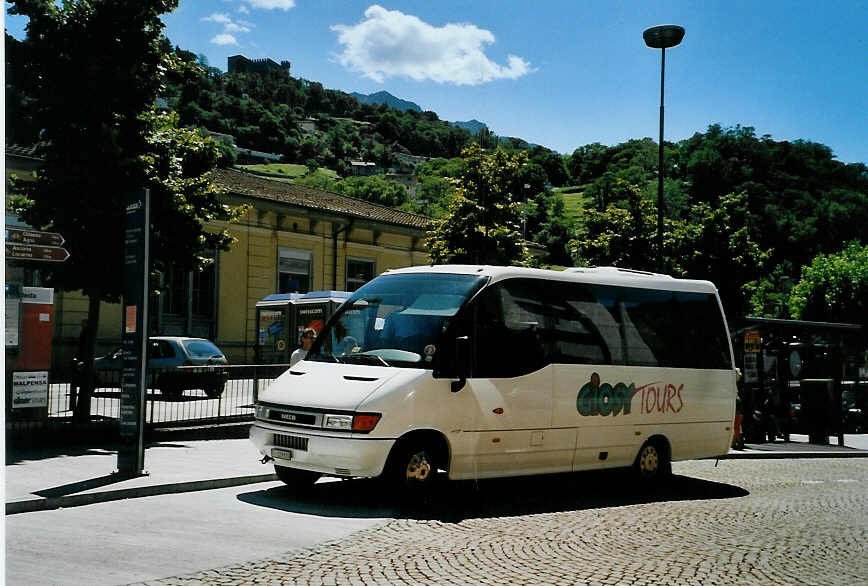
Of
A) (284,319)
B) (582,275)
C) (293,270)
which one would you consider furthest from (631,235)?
(582,275)

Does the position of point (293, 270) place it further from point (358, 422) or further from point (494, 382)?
point (358, 422)

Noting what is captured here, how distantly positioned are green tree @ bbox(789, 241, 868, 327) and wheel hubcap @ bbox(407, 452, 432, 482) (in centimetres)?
5714

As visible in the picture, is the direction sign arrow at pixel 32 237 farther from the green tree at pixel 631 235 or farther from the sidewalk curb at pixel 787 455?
the green tree at pixel 631 235

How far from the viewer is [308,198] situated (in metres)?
41.9

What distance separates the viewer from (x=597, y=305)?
1155 cm

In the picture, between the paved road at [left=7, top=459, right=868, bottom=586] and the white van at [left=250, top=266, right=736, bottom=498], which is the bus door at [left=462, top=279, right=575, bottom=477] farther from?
the paved road at [left=7, top=459, right=868, bottom=586]

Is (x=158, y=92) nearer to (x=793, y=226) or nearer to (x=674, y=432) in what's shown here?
(x=674, y=432)

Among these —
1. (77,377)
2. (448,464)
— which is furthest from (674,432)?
(77,377)

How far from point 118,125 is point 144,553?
35.0 ft

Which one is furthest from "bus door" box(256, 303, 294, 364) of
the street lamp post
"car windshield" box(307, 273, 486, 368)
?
"car windshield" box(307, 273, 486, 368)

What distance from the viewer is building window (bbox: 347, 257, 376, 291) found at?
4056cm

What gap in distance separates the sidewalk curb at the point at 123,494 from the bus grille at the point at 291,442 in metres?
1.49

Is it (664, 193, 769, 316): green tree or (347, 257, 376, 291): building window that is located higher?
(664, 193, 769, 316): green tree

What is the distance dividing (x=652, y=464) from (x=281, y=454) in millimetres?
5469
